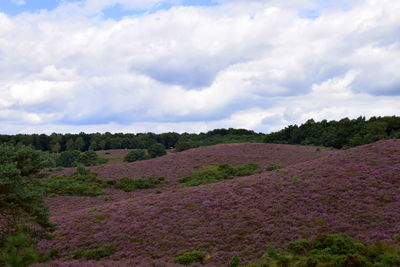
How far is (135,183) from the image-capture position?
47156 mm

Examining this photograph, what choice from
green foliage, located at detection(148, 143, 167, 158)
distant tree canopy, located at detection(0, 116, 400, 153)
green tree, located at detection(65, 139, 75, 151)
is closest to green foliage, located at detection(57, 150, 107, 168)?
green foliage, located at detection(148, 143, 167, 158)

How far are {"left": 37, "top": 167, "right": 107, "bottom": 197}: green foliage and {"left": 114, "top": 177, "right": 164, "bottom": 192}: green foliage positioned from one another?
227cm

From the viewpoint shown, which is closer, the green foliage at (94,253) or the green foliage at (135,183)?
the green foliage at (94,253)

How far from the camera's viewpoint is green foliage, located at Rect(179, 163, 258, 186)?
4569 centimetres

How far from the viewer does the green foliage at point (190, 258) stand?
18719 millimetres

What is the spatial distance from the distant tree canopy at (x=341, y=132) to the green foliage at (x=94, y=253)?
69.3m

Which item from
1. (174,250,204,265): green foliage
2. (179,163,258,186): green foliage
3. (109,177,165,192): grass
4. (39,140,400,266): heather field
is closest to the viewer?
(174,250,204,265): green foliage

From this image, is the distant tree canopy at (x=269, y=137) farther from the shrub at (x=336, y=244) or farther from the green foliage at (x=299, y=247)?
the shrub at (x=336, y=244)

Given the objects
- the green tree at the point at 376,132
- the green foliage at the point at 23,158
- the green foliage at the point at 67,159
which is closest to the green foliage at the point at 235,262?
the green foliage at the point at 23,158

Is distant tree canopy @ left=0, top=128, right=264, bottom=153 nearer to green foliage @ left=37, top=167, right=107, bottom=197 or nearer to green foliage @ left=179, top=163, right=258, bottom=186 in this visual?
green foliage @ left=179, top=163, right=258, bottom=186

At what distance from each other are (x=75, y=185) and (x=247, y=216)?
28.5 m

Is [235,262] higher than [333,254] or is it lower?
lower

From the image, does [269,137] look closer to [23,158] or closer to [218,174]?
[218,174]

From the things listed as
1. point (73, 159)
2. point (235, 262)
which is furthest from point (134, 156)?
point (235, 262)
